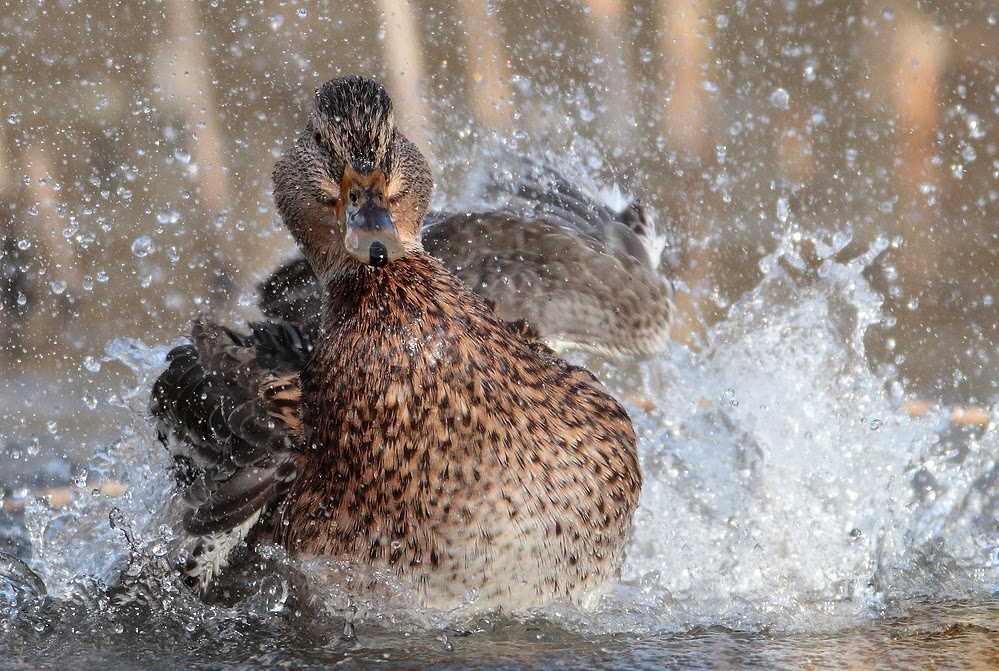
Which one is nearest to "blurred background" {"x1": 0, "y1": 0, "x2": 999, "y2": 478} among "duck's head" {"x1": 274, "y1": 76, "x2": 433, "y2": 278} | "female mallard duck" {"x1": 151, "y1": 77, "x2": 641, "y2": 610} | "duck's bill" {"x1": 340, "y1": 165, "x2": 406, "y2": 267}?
"duck's head" {"x1": 274, "y1": 76, "x2": 433, "y2": 278}

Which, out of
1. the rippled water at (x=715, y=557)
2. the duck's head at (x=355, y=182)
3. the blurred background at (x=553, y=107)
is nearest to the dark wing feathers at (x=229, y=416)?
the rippled water at (x=715, y=557)

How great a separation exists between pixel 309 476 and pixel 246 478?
0.57ft

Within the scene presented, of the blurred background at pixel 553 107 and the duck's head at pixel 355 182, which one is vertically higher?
the blurred background at pixel 553 107

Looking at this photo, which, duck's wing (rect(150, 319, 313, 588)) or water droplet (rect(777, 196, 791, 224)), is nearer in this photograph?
duck's wing (rect(150, 319, 313, 588))

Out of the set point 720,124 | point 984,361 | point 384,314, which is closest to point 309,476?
point 384,314

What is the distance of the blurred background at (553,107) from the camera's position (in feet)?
22.5

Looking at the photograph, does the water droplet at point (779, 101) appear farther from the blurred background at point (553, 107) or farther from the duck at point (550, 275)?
the duck at point (550, 275)

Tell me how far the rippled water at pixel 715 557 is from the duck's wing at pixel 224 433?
0.43ft

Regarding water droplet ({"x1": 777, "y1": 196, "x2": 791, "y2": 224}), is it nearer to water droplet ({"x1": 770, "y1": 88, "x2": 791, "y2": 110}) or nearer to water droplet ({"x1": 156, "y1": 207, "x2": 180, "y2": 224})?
water droplet ({"x1": 770, "y1": 88, "x2": 791, "y2": 110})

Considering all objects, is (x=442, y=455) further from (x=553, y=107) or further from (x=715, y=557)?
(x=553, y=107)

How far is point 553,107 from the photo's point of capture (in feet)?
21.0

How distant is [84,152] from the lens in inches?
324

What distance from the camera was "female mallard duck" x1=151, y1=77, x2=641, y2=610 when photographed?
2.78 metres

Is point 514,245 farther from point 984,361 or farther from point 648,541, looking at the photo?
point 984,361
